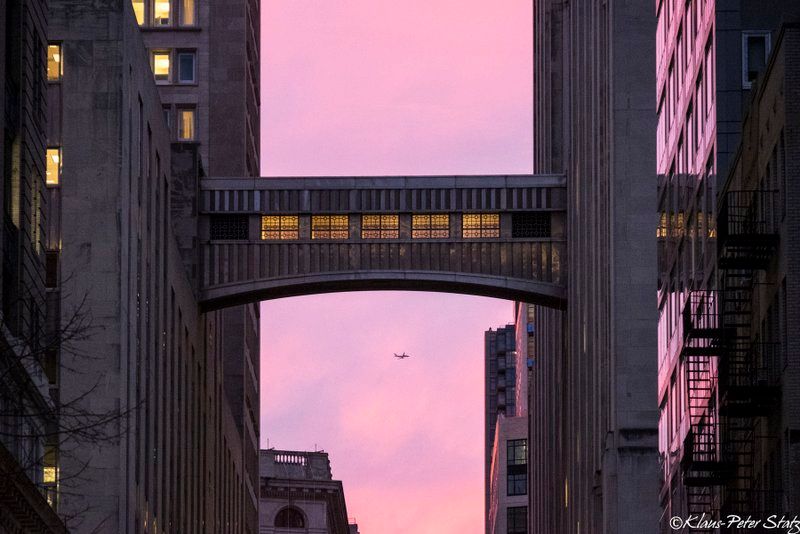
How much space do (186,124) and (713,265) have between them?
53176 millimetres

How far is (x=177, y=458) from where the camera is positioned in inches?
3319

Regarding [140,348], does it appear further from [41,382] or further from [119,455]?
[41,382]

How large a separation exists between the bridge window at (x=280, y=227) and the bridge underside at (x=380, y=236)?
0.04 m

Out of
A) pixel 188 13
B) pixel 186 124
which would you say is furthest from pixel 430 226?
pixel 188 13

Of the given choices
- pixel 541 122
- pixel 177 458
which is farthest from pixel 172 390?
pixel 541 122

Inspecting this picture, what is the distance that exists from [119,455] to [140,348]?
217 inches

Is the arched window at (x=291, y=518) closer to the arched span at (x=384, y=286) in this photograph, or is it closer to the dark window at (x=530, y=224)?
the arched span at (x=384, y=286)

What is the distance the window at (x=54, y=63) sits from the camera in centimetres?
6788

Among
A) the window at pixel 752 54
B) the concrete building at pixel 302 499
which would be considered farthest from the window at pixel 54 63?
the concrete building at pixel 302 499

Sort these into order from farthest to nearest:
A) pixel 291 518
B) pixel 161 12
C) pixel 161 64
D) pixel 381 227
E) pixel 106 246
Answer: pixel 291 518 → pixel 161 64 → pixel 161 12 → pixel 381 227 → pixel 106 246

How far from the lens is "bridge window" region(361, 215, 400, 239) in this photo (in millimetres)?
91938

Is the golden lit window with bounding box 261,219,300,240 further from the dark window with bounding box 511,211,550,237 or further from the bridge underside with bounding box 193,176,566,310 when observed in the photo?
the dark window with bounding box 511,211,550,237

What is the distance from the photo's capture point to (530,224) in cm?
9244

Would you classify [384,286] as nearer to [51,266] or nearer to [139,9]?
[51,266]
